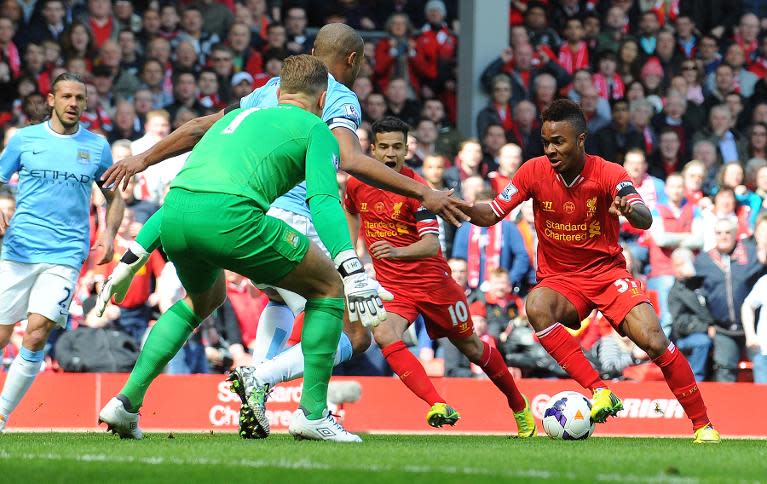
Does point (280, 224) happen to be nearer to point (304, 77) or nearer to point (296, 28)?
point (304, 77)

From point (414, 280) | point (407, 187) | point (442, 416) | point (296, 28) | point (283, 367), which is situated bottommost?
point (442, 416)

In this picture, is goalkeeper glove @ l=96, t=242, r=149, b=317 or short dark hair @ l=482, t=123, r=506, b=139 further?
short dark hair @ l=482, t=123, r=506, b=139

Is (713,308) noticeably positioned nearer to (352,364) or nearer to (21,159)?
(352,364)

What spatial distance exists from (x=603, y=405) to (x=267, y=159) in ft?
10.0

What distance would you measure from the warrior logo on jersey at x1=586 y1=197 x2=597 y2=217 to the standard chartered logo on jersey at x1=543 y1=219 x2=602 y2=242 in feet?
0.25

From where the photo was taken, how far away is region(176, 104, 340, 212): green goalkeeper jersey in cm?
772

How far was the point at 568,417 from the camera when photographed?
973 centimetres

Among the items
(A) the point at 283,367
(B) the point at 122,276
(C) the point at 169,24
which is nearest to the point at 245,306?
(C) the point at 169,24

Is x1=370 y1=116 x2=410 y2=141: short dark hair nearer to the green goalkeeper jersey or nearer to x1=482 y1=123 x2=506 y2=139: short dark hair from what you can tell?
the green goalkeeper jersey

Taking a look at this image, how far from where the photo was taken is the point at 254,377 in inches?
331

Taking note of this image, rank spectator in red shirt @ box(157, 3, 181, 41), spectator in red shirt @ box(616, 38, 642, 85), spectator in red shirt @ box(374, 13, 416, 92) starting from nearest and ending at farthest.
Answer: spectator in red shirt @ box(157, 3, 181, 41) → spectator in red shirt @ box(374, 13, 416, 92) → spectator in red shirt @ box(616, 38, 642, 85)

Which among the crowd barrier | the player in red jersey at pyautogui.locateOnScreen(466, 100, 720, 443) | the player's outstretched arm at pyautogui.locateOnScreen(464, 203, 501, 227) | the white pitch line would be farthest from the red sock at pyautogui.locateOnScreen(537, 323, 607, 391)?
the crowd barrier

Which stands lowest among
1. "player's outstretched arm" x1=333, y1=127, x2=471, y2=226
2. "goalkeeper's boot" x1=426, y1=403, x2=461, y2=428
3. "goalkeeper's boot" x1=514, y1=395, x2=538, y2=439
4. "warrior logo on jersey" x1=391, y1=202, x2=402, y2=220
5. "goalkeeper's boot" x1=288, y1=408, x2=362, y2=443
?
"goalkeeper's boot" x1=514, y1=395, x2=538, y2=439

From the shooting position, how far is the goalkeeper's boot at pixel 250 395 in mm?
8352
